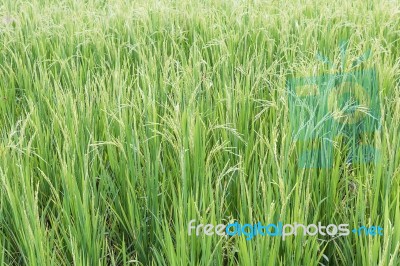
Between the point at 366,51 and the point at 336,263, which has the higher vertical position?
the point at 366,51

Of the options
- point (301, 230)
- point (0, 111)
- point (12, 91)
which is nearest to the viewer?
point (301, 230)

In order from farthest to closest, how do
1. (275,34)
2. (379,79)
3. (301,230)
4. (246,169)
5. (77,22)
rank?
(77,22)
(275,34)
(379,79)
(246,169)
(301,230)

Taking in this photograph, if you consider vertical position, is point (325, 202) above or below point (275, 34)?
below

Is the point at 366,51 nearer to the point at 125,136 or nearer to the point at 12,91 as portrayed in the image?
the point at 125,136

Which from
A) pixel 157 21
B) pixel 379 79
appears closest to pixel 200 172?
pixel 379 79

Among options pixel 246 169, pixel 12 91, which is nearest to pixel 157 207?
pixel 246 169

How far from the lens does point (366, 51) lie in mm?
1938

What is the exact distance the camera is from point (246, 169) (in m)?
1.25

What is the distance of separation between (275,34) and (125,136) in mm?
1294

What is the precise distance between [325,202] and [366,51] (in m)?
1.01

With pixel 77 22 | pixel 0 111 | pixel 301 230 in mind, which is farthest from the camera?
pixel 77 22

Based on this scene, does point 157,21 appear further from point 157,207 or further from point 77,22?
point 157,207

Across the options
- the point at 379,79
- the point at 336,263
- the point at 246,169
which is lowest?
the point at 336,263

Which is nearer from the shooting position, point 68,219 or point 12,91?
point 68,219
